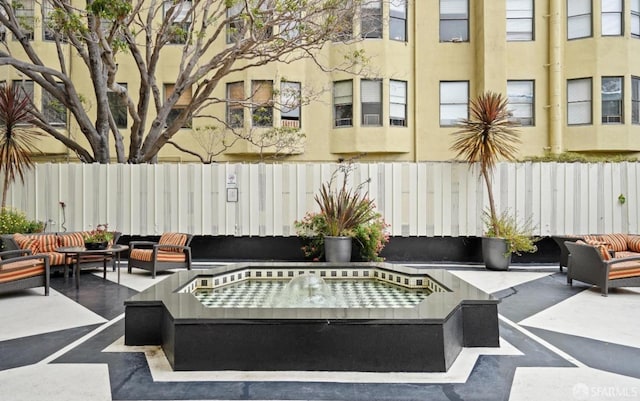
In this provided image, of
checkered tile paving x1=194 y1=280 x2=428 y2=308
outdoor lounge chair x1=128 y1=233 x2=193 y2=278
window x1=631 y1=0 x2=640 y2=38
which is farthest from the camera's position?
window x1=631 y1=0 x2=640 y2=38

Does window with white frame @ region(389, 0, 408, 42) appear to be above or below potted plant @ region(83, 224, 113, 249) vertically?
above

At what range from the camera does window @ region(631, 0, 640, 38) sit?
14375mm

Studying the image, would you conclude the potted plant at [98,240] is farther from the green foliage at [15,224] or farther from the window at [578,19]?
the window at [578,19]

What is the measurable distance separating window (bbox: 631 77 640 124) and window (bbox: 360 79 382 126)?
770 centimetres

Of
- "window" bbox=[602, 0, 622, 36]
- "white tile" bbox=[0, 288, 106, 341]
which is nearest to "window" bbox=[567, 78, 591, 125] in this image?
"window" bbox=[602, 0, 622, 36]

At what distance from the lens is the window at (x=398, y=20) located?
48.6 ft

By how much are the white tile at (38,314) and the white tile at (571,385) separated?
15.0 ft

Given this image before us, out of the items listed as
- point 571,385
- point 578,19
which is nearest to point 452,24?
point 578,19

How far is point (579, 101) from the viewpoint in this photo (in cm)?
1456

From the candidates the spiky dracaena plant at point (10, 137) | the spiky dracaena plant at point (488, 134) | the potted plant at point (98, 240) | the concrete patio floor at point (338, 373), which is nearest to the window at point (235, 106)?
the spiky dracaena plant at point (10, 137)

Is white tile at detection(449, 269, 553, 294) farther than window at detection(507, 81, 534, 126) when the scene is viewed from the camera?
Result: No

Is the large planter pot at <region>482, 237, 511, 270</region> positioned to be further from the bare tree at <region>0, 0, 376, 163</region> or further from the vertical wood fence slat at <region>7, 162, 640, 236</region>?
the bare tree at <region>0, 0, 376, 163</region>

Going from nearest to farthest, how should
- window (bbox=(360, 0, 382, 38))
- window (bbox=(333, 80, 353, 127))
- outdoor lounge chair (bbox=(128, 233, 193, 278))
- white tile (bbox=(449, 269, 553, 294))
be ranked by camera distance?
1. white tile (bbox=(449, 269, 553, 294))
2. outdoor lounge chair (bbox=(128, 233, 193, 278))
3. window (bbox=(360, 0, 382, 38))
4. window (bbox=(333, 80, 353, 127))

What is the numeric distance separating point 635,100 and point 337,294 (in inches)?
523
